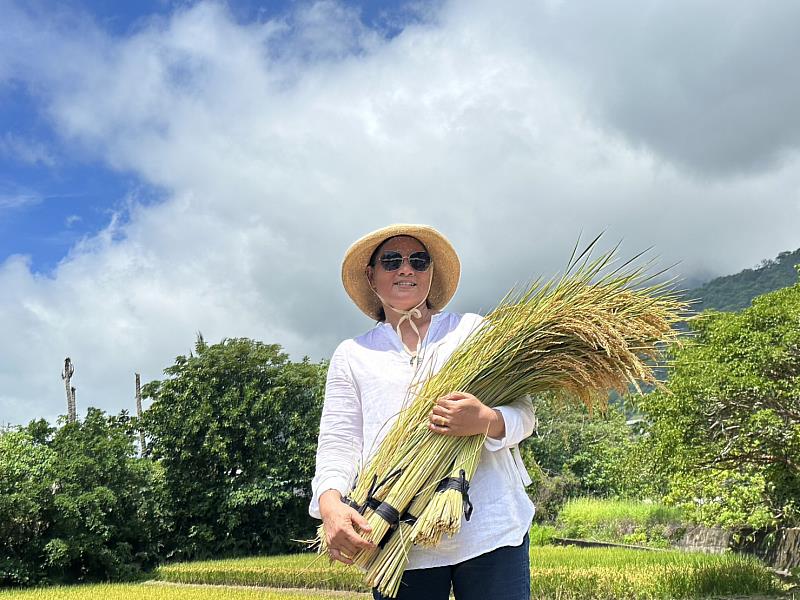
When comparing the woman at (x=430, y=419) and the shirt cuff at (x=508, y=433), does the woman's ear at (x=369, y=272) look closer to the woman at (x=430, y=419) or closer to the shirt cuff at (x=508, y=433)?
the woman at (x=430, y=419)

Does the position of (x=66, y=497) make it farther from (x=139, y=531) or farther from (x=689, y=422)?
(x=689, y=422)

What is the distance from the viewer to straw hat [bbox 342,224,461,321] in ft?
6.64

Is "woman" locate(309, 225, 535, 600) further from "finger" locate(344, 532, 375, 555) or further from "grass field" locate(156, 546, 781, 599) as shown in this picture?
"grass field" locate(156, 546, 781, 599)

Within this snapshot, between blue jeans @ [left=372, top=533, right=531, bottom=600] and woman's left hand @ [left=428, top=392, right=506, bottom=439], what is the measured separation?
269 millimetres

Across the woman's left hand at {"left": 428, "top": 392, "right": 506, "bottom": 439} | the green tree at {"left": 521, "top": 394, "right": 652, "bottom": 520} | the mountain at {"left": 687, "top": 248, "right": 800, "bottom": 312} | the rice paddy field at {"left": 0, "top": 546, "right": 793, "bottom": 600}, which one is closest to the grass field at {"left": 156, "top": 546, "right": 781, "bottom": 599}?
the rice paddy field at {"left": 0, "top": 546, "right": 793, "bottom": 600}

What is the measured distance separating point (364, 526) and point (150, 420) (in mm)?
15824

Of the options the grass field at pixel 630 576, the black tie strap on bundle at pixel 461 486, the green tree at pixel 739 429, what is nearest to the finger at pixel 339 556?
the black tie strap on bundle at pixel 461 486

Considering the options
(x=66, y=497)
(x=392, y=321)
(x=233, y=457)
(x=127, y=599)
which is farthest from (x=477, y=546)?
(x=233, y=457)

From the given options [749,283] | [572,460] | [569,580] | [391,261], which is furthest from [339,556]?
[749,283]

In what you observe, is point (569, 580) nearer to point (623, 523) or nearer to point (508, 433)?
point (508, 433)

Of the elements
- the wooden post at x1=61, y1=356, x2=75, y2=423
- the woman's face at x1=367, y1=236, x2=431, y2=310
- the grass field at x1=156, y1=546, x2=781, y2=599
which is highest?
the wooden post at x1=61, y1=356, x2=75, y2=423

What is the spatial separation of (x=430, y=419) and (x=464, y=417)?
107 mm

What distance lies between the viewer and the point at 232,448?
16172 mm

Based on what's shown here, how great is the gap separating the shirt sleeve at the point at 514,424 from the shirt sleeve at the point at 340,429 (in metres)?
0.35
